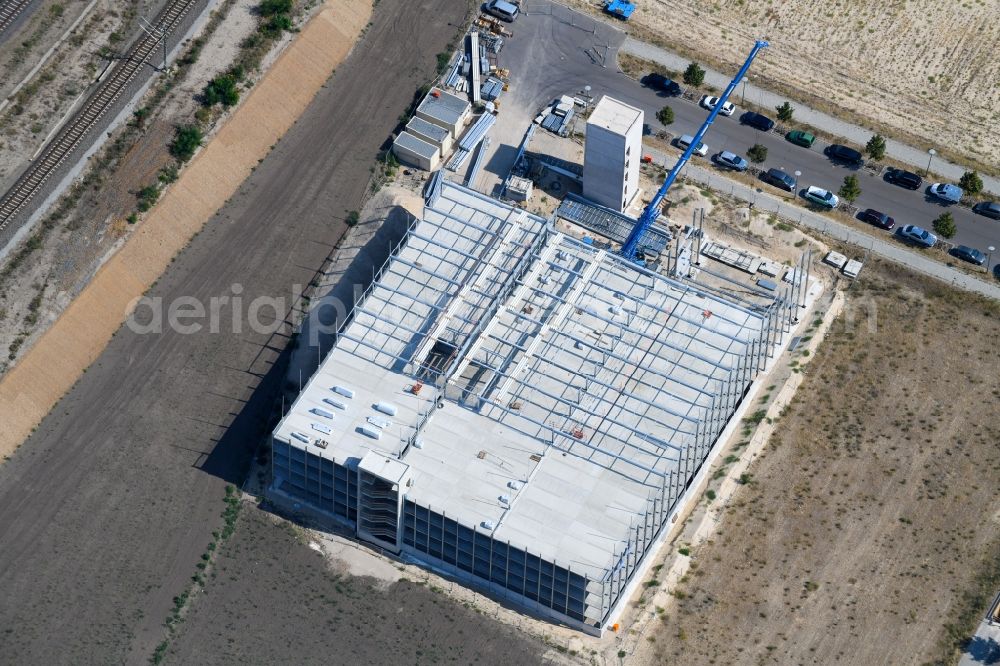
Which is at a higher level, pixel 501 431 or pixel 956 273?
pixel 956 273

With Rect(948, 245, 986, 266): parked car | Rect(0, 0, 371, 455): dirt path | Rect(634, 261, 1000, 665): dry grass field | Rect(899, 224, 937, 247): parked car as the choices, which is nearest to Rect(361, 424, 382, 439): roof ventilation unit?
Rect(634, 261, 1000, 665): dry grass field

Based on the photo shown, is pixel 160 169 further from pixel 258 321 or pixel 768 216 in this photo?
pixel 768 216

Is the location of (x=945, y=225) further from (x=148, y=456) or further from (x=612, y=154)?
(x=148, y=456)

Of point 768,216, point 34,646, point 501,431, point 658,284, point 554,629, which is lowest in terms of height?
point 34,646

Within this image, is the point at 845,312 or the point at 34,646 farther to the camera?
the point at 845,312

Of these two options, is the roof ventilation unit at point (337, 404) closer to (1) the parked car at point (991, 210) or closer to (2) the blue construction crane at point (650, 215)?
(2) the blue construction crane at point (650, 215)

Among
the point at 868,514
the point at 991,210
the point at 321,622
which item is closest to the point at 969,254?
the point at 991,210

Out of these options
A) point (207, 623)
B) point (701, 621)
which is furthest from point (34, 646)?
point (701, 621)

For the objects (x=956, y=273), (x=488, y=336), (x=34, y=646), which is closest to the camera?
(x=34, y=646)

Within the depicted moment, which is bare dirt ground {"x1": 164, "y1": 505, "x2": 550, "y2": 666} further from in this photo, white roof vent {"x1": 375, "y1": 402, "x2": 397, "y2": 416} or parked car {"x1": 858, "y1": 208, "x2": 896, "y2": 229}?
parked car {"x1": 858, "y1": 208, "x2": 896, "y2": 229}
